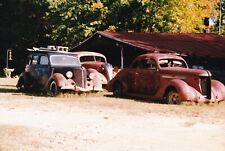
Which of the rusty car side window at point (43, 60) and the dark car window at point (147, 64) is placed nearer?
the dark car window at point (147, 64)

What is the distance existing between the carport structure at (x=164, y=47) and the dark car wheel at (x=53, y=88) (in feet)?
25.3

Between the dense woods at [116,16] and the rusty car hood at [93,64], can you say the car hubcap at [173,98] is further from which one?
the dense woods at [116,16]

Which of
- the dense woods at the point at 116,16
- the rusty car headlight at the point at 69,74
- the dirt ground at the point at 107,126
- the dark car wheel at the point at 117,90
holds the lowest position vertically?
the dark car wheel at the point at 117,90

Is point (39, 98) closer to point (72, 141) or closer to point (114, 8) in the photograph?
point (72, 141)

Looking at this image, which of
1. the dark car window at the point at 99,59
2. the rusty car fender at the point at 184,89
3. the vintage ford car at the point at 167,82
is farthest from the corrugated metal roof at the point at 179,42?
the rusty car fender at the point at 184,89

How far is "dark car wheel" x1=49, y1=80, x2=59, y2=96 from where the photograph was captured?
1889 cm

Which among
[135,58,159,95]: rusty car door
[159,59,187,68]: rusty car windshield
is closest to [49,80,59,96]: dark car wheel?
[135,58,159,95]: rusty car door

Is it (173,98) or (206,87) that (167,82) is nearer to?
(173,98)

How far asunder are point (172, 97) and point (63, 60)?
5.19 metres

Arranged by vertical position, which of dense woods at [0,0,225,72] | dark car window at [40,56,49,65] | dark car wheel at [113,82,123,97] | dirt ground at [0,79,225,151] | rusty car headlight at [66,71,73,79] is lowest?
dark car wheel at [113,82,123,97]

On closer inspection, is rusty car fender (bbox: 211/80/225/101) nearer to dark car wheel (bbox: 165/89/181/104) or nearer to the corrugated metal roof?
dark car wheel (bbox: 165/89/181/104)

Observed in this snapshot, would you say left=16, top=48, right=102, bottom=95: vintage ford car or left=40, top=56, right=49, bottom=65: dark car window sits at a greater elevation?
left=40, top=56, right=49, bottom=65: dark car window

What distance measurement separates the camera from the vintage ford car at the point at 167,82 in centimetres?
1689

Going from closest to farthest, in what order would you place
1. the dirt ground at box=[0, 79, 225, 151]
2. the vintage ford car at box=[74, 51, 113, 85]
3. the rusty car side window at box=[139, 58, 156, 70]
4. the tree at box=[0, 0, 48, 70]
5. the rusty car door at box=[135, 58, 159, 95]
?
the dirt ground at box=[0, 79, 225, 151] → the rusty car door at box=[135, 58, 159, 95] → the rusty car side window at box=[139, 58, 156, 70] → the vintage ford car at box=[74, 51, 113, 85] → the tree at box=[0, 0, 48, 70]
